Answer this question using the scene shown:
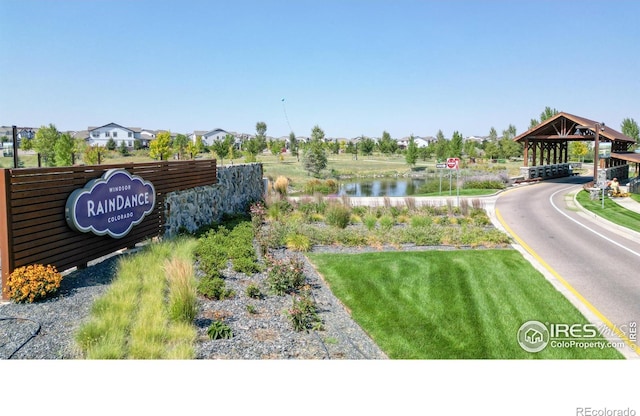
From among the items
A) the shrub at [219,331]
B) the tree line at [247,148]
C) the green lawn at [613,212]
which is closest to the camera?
the shrub at [219,331]

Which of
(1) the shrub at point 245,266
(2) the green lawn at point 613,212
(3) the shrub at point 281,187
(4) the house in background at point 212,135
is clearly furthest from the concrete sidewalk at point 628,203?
(4) the house in background at point 212,135

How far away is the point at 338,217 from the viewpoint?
667 inches

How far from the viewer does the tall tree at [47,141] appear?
159 feet

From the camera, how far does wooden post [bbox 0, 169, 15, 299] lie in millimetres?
8000

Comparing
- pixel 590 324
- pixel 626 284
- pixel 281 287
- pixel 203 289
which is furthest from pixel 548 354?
pixel 203 289

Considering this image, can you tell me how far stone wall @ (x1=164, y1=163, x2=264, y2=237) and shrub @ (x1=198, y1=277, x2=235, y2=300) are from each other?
504 cm

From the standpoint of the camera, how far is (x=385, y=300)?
9.44m

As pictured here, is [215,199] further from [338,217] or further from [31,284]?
[31,284]

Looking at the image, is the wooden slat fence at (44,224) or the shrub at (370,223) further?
the shrub at (370,223)

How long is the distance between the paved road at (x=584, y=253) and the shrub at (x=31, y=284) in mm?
9415

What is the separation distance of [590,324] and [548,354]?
141cm

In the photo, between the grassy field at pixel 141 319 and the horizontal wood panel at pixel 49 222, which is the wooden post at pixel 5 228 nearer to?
the horizontal wood panel at pixel 49 222

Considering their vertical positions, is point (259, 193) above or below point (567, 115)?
below
